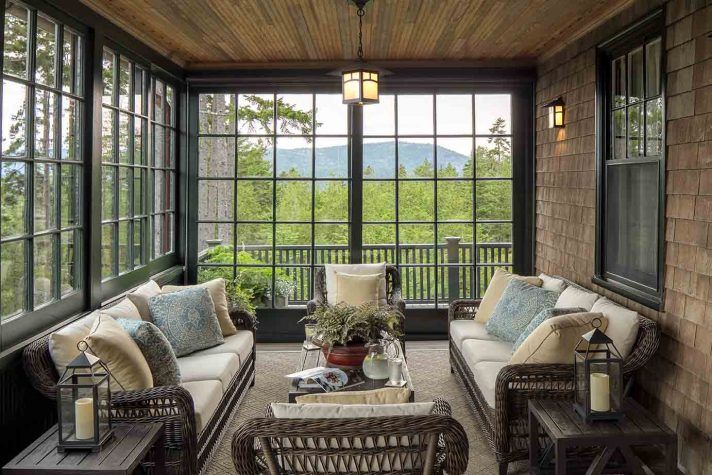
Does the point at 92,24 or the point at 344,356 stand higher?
the point at 92,24

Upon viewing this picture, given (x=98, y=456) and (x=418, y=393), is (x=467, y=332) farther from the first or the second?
(x=98, y=456)

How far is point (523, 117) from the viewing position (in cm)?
629

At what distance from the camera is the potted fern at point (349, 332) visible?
378 cm

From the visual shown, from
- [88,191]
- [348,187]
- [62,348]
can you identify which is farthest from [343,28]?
[62,348]

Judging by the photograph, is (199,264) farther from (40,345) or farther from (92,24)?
(40,345)

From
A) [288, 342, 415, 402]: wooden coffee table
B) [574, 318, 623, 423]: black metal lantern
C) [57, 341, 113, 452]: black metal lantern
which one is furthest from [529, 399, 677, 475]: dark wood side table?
[57, 341, 113, 452]: black metal lantern

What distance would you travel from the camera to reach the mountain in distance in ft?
20.8

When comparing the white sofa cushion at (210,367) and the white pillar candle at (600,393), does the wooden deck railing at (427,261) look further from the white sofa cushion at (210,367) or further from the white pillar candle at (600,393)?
the white pillar candle at (600,393)

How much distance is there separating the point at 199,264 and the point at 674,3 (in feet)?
15.4

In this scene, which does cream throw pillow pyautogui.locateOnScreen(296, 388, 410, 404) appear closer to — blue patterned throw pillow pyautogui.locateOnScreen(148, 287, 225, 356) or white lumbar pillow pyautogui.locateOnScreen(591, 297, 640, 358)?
white lumbar pillow pyautogui.locateOnScreen(591, 297, 640, 358)

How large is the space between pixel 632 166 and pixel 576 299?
3.06 ft

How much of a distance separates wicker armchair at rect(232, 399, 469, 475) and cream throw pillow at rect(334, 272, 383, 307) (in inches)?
128

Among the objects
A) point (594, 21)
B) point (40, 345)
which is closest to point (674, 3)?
point (594, 21)

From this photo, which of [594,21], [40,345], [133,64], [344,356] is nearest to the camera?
[40,345]
